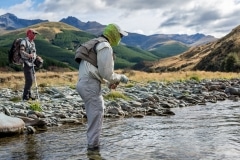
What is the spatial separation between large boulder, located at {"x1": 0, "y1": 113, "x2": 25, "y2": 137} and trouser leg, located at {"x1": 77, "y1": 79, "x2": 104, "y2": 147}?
294cm

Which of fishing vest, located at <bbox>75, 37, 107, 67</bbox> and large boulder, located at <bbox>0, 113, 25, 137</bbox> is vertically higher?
fishing vest, located at <bbox>75, 37, 107, 67</bbox>

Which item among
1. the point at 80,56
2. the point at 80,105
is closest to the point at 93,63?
the point at 80,56

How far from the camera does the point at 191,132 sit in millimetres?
10117

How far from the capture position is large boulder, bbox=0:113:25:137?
968cm

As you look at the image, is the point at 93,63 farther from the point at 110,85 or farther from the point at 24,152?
the point at 24,152

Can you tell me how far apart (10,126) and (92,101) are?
130 inches

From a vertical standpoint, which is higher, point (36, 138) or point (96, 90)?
point (96, 90)

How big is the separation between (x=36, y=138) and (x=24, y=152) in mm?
1676

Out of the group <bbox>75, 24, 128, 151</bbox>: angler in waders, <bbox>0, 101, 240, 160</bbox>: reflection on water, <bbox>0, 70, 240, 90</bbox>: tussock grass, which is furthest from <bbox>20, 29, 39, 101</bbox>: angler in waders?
<bbox>0, 70, 240, 90</bbox>: tussock grass

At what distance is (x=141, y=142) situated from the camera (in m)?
8.83

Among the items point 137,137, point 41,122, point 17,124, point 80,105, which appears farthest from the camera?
point 80,105

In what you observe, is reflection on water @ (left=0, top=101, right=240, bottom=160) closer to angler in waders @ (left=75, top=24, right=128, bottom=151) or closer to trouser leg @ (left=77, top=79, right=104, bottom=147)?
trouser leg @ (left=77, top=79, right=104, bottom=147)

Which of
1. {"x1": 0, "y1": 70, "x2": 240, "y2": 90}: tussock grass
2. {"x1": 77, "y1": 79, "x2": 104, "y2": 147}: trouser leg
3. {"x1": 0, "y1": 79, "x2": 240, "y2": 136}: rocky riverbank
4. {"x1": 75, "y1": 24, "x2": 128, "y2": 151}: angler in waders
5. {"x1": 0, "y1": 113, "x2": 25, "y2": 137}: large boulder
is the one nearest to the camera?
{"x1": 75, "y1": 24, "x2": 128, "y2": 151}: angler in waders

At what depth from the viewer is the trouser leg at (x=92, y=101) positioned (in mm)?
7556
